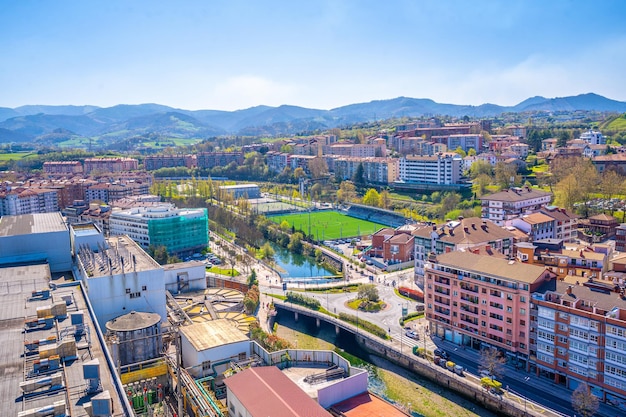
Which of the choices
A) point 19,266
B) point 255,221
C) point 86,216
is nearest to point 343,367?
point 19,266

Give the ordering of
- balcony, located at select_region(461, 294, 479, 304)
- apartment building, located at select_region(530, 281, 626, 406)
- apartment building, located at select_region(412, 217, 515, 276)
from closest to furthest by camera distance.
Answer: apartment building, located at select_region(530, 281, 626, 406)
balcony, located at select_region(461, 294, 479, 304)
apartment building, located at select_region(412, 217, 515, 276)

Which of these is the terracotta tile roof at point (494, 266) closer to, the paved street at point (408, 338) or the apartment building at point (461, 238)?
the apartment building at point (461, 238)

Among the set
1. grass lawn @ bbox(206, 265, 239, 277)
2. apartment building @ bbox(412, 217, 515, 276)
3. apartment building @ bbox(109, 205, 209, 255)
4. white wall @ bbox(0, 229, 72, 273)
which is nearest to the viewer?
white wall @ bbox(0, 229, 72, 273)

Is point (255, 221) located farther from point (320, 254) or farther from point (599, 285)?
point (599, 285)

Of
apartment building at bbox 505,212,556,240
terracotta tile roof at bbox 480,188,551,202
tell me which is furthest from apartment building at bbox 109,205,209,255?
apartment building at bbox 505,212,556,240

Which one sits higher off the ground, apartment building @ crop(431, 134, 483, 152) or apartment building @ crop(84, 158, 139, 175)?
apartment building @ crop(431, 134, 483, 152)

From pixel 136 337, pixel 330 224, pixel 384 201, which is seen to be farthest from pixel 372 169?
pixel 136 337

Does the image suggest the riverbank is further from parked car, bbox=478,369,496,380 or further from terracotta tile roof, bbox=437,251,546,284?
terracotta tile roof, bbox=437,251,546,284

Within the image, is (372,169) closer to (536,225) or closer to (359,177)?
(359,177)
